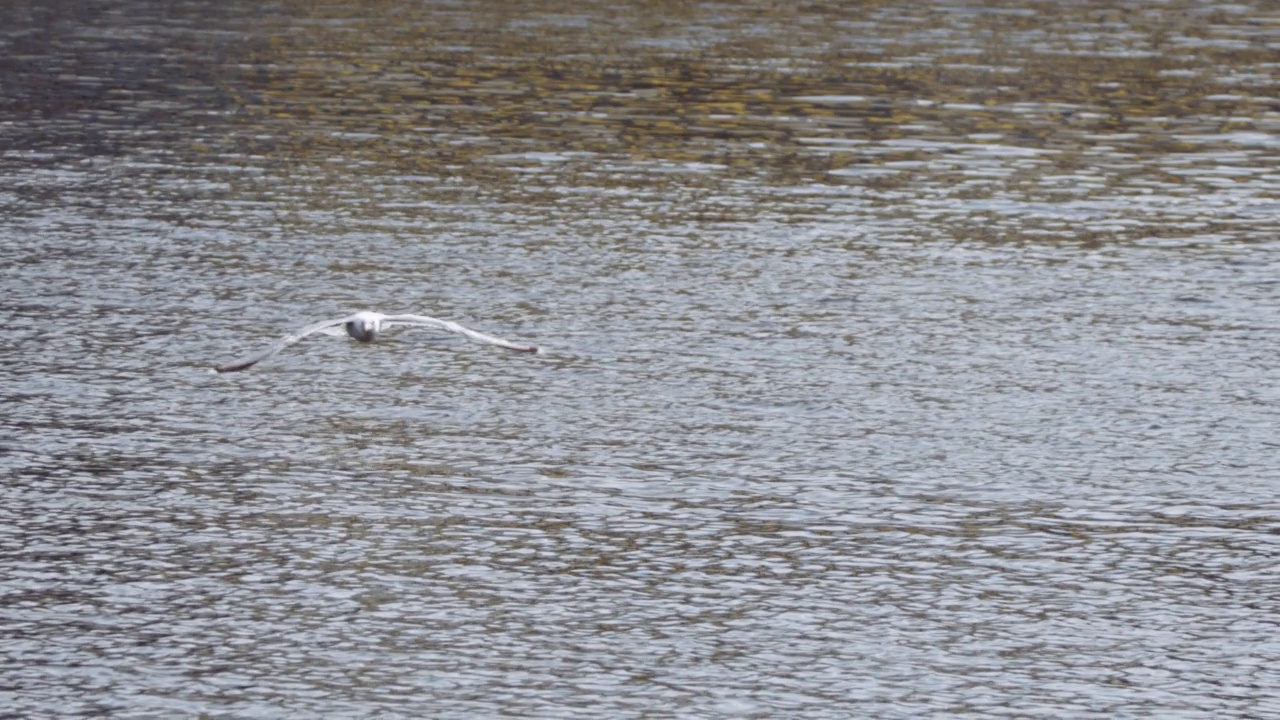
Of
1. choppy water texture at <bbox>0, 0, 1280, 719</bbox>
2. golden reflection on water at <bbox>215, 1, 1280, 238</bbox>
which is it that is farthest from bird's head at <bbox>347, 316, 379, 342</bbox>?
golden reflection on water at <bbox>215, 1, 1280, 238</bbox>

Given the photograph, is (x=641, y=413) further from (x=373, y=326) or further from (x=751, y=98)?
(x=751, y=98)

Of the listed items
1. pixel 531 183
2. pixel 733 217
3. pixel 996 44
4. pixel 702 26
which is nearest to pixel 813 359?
pixel 733 217

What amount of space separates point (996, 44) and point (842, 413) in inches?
1051

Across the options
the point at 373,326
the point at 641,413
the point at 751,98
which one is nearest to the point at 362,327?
the point at 373,326

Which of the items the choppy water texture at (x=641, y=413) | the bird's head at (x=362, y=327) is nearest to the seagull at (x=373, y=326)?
the bird's head at (x=362, y=327)

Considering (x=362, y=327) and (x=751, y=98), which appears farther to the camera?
(x=751, y=98)

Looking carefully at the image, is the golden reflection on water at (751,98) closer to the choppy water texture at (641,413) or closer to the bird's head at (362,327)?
the choppy water texture at (641,413)

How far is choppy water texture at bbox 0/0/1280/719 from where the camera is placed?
1097 cm

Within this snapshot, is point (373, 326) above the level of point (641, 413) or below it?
above

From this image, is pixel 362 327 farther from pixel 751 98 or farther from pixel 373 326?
pixel 751 98

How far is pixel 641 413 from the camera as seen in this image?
609 inches

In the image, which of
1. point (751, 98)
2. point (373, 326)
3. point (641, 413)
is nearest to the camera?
point (373, 326)

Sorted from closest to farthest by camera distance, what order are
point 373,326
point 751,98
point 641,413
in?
point 373,326, point 641,413, point 751,98

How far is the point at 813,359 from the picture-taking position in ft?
56.2
